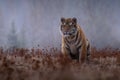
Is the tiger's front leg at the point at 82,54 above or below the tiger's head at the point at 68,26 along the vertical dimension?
below

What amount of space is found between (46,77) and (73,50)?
505 centimetres

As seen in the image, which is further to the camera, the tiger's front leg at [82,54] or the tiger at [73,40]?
the tiger's front leg at [82,54]

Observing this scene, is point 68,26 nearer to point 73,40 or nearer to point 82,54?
point 73,40

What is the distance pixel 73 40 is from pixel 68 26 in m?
0.59

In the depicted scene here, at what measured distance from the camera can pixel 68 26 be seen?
11.9 m

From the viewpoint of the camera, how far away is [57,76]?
7.21 m

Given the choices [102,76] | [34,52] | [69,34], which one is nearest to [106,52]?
[34,52]

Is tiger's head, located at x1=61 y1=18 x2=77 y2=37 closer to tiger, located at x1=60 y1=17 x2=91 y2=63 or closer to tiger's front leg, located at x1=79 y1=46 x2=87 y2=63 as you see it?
tiger, located at x1=60 y1=17 x2=91 y2=63

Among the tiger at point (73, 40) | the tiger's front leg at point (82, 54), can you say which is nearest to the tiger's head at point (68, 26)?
the tiger at point (73, 40)

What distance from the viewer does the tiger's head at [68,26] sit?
11.9 meters

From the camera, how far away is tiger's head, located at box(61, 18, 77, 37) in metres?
11.9

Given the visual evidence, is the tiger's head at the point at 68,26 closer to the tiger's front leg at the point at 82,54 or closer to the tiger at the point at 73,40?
the tiger at the point at 73,40

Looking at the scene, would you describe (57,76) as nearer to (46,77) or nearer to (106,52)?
(46,77)

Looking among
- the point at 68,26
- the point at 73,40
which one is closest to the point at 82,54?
the point at 73,40
